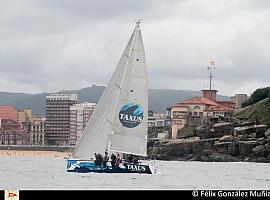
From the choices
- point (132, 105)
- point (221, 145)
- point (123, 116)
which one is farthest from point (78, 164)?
point (221, 145)

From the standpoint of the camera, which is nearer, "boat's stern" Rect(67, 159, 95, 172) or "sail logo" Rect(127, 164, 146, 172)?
"boat's stern" Rect(67, 159, 95, 172)

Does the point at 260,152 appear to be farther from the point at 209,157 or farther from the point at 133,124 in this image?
the point at 133,124

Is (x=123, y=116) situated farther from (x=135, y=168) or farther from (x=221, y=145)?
(x=221, y=145)

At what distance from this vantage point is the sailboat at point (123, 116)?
5341 centimetres

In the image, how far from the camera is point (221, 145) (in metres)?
148

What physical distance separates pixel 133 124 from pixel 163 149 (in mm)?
108997

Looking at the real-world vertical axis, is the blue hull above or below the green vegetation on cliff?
below

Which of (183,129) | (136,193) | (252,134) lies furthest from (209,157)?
(136,193)

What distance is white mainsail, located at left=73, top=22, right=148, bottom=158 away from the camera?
175 ft

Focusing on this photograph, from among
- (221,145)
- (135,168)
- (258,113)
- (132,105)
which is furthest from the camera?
(258,113)

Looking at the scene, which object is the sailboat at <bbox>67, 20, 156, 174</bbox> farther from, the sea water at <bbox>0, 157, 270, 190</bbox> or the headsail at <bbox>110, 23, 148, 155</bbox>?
the sea water at <bbox>0, 157, 270, 190</bbox>

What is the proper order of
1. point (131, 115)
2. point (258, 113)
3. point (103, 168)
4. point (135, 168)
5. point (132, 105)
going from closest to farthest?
point (103, 168), point (135, 168), point (132, 105), point (131, 115), point (258, 113)

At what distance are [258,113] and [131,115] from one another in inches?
4559

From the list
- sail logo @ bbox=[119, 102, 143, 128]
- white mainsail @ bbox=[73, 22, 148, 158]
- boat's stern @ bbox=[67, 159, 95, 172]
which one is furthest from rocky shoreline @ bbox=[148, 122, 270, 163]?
boat's stern @ bbox=[67, 159, 95, 172]
